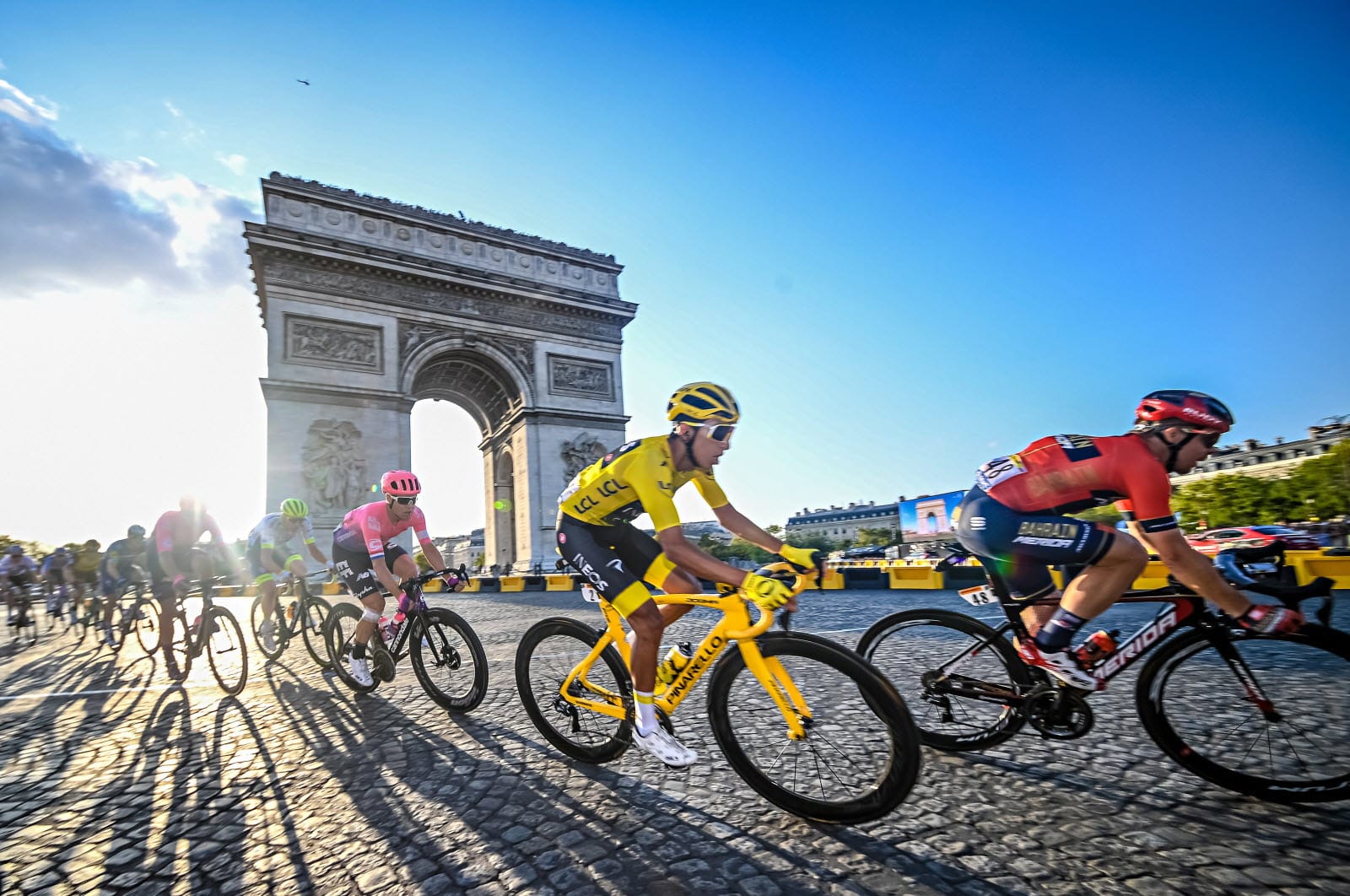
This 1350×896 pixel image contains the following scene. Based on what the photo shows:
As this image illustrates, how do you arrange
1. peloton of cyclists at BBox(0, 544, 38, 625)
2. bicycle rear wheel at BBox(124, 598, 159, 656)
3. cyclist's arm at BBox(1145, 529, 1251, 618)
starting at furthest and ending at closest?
peloton of cyclists at BBox(0, 544, 38, 625), bicycle rear wheel at BBox(124, 598, 159, 656), cyclist's arm at BBox(1145, 529, 1251, 618)

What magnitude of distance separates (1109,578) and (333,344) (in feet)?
78.9

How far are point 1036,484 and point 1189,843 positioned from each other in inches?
53.7

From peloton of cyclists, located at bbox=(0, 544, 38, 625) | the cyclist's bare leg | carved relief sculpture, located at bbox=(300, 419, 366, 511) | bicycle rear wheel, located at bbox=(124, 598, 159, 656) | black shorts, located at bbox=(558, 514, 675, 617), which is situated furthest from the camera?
carved relief sculpture, located at bbox=(300, 419, 366, 511)

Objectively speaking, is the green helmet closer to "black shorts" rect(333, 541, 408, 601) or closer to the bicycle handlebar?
"black shorts" rect(333, 541, 408, 601)

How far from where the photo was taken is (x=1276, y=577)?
248 centimetres

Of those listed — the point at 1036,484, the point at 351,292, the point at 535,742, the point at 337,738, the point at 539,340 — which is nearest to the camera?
the point at 1036,484

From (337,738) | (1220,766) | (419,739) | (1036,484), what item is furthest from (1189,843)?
(337,738)

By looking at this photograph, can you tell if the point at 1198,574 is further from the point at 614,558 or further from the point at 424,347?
the point at 424,347

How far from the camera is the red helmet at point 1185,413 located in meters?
2.59

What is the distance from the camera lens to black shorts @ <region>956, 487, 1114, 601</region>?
2609 millimetres

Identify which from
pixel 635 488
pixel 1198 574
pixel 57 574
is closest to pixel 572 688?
pixel 635 488

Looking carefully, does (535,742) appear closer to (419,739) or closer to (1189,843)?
(419,739)

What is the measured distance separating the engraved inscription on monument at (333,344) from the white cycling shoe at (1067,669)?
2350cm

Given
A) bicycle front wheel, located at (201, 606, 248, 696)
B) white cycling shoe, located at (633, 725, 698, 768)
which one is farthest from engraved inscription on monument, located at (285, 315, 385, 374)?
white cycling shoe, located at (633, 725, 698, 768)
